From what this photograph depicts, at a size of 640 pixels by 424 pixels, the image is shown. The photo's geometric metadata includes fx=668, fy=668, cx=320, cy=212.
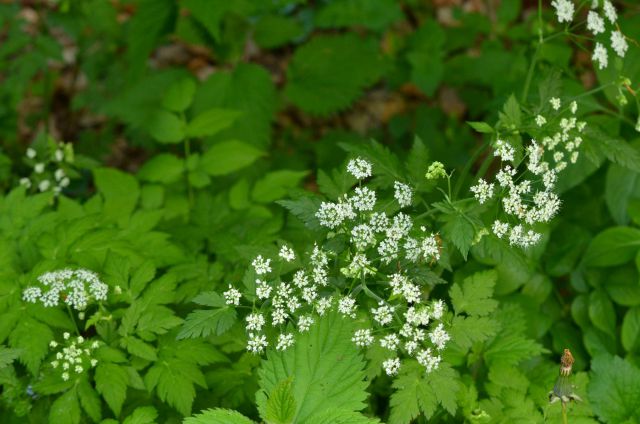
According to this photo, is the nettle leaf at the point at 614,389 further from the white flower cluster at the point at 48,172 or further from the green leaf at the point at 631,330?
the white flower cluster at the point at 48,172

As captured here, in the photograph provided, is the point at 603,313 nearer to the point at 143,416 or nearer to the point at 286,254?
the point at 286,254

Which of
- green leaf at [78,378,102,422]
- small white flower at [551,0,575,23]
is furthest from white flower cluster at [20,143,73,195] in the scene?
small white flower at [551,0,575,23]

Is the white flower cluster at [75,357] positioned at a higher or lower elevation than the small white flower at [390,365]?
lower

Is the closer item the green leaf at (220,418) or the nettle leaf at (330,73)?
the green leaf at (220,418)

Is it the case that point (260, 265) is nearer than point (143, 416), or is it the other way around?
point (260, 265)

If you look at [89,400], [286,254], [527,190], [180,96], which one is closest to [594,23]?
[527,190]

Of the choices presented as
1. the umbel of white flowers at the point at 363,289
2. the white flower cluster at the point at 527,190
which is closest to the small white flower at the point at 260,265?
the umbel of white flowers at the point at 363,289

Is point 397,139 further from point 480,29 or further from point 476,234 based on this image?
point 476,234
